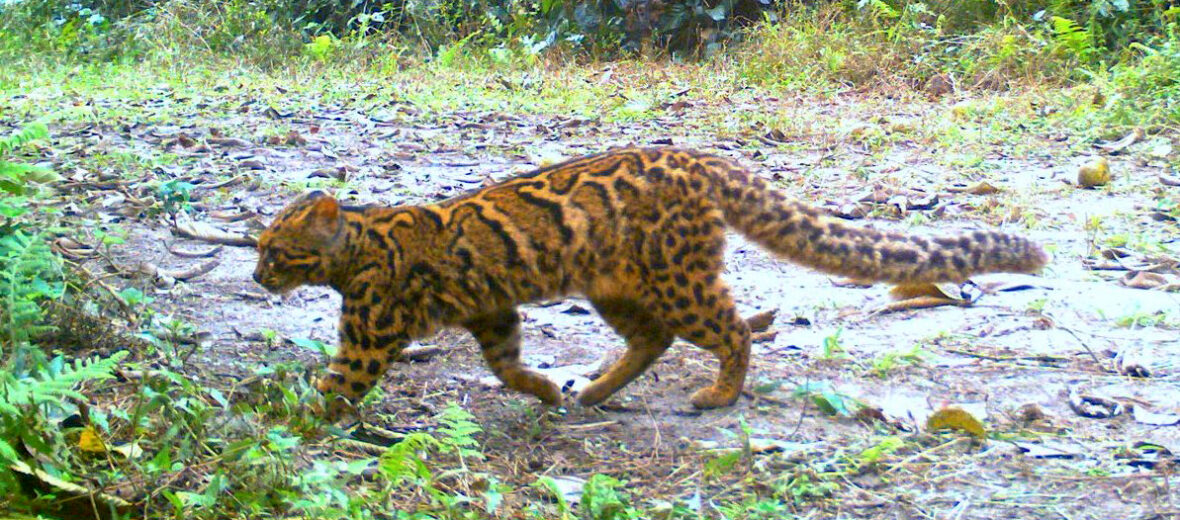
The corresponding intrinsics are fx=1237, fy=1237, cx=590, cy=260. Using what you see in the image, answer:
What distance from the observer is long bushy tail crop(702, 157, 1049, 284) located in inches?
225

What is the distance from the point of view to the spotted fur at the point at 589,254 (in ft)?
18.3

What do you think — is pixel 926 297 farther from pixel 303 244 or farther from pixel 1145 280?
pixel 303 244

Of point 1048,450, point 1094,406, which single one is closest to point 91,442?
point 1048,450

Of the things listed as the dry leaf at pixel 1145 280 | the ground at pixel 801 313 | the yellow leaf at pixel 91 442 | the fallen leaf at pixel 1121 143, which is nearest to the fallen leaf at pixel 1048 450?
the ground at pixel 801 313

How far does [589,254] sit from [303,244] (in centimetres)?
130

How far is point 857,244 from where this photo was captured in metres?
5.77

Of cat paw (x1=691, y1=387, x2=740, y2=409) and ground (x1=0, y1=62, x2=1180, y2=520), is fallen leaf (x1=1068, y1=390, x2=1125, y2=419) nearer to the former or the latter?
ground (x1=0, y1=62, x2=1180, y2=520)

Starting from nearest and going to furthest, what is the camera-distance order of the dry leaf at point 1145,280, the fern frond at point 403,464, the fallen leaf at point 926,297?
the fern frond at point 403,464 → the fallen leaf at point 926,297 → the dry leaf at point 1145,280

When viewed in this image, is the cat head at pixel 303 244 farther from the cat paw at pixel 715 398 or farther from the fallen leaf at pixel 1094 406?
the fallen leaf at pixel 1094 406

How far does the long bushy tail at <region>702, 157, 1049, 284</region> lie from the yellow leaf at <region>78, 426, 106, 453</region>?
2968 mm

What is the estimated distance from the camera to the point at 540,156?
1032cm

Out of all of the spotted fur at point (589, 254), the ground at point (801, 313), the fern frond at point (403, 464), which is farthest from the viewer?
the spotted fur at point (589, 254)

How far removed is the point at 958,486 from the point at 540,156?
6105mm

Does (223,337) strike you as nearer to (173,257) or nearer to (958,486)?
(173,257)
